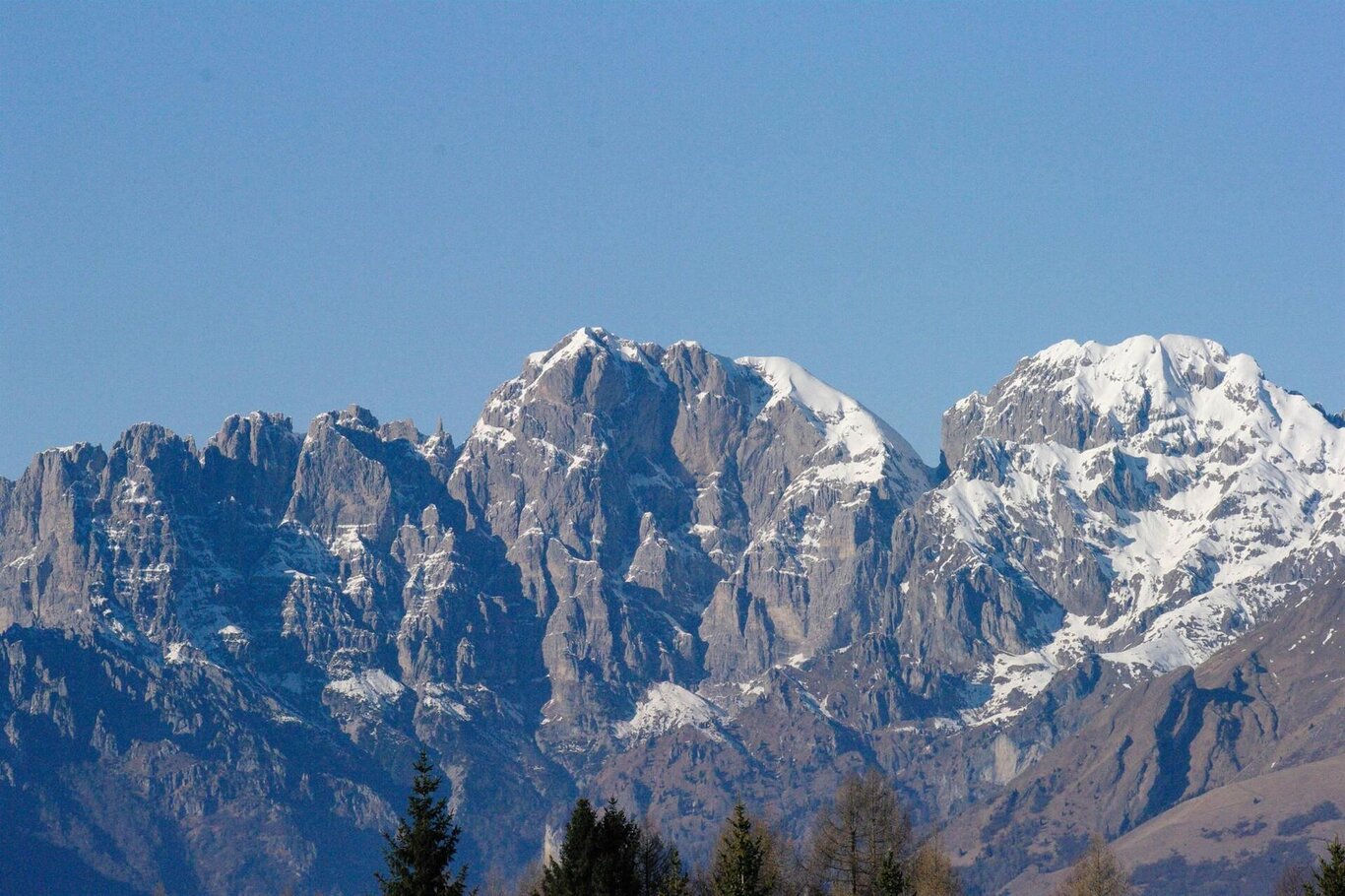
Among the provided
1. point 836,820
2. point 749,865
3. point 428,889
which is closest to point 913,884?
point 836,820

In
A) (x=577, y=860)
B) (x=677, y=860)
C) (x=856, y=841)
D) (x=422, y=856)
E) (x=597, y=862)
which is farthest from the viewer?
(x=856, y=841)

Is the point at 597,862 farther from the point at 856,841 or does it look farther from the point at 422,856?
the point at 856,841

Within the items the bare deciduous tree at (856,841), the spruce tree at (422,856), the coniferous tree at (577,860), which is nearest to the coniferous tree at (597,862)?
the coniferous tree at (577,860)

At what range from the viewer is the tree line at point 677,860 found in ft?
400

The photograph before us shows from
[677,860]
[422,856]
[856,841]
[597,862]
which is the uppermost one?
[856,841]

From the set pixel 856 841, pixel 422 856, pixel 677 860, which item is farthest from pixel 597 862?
pixel 856 841

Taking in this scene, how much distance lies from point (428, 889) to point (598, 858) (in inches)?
662

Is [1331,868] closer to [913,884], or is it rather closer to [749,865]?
[749,865]

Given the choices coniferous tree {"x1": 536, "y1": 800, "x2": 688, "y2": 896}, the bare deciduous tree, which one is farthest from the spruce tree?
the bare deciduous tree

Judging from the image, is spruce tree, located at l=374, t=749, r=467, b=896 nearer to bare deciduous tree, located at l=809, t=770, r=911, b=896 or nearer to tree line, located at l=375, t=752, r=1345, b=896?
tree line, located at l=375, t=752, r=1345, b=896

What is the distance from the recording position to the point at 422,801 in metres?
121

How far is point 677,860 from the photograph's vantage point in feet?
569

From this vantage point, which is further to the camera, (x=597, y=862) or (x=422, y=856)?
(x=597, y=862)

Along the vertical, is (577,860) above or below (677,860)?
below
